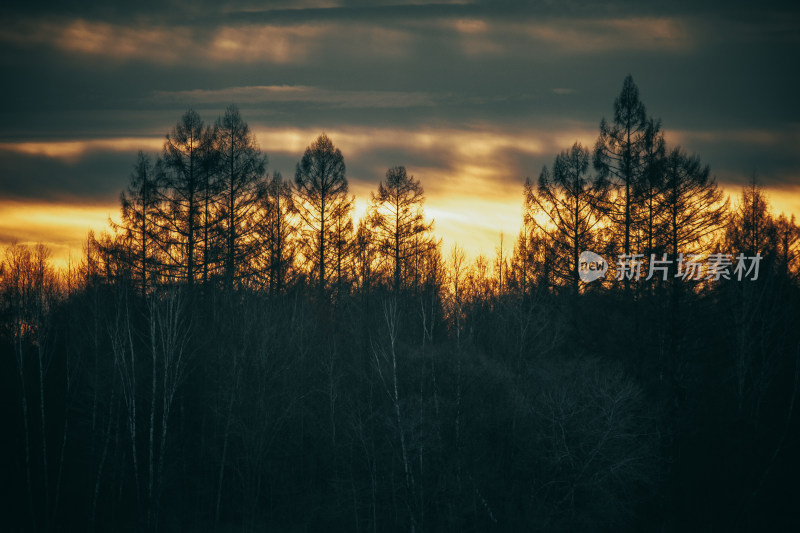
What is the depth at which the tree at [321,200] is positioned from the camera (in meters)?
40.4

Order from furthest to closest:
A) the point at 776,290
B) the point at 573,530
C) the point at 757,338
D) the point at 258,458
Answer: the point at 776,290
the point at 757,338
the point at 258,458
the point at 573,530

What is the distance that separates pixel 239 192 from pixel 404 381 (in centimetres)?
1258

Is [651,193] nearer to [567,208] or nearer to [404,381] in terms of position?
[567,208]

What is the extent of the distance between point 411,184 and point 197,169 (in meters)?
12.1

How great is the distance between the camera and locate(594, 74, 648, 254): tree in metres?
33.9

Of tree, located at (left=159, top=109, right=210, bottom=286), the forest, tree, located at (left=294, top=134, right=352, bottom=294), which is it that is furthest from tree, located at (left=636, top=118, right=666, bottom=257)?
tree, located at (left=159, top=109, right=210, bottom=286)

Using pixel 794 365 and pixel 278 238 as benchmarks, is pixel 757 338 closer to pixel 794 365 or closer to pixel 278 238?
pixel 794 365

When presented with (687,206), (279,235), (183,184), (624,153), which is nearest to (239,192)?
(183,184)

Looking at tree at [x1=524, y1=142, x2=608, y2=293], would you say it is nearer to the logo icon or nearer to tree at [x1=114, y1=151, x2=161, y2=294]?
the logo icon

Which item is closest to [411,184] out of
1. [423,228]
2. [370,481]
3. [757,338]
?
[423,228]

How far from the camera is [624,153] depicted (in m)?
34.5

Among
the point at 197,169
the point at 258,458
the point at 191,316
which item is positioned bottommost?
the point at 258,458

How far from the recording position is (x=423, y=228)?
41.2 meters

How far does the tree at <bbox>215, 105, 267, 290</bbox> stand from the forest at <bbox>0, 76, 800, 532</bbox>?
0.35 ft
